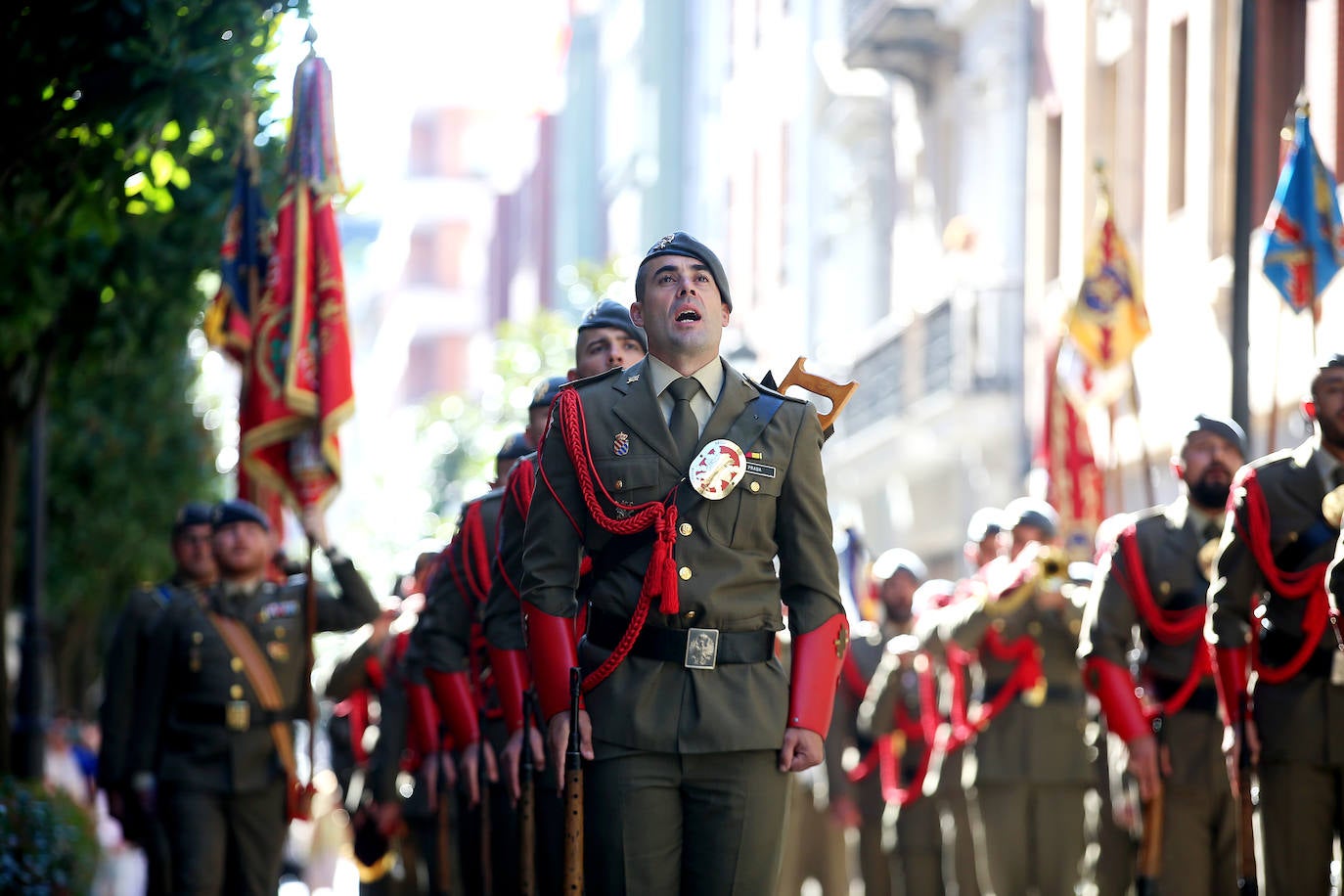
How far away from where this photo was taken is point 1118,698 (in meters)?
10.5

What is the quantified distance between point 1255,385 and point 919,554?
1224 cm

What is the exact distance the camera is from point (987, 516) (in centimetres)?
1559

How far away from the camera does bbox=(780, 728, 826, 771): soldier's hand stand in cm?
690

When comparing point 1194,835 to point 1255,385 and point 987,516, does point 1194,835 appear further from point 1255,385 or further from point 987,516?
point 1255,385

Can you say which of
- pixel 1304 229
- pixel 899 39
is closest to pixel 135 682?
pixel 1304 229

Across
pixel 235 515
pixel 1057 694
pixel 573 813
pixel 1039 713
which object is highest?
pixel 235 515

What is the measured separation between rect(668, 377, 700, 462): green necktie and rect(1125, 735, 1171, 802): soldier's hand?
3.90 m

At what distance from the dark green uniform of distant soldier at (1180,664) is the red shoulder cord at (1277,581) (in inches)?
47.6

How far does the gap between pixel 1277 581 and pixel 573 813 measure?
341 cm

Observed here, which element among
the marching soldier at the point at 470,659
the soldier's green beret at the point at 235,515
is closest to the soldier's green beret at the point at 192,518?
the soldier's green beret at the point at 235,515

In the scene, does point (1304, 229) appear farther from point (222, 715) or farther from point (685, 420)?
point (685, 420)

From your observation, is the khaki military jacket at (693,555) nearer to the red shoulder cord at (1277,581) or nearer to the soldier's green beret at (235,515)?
the red shoulder cord at (1277,581)

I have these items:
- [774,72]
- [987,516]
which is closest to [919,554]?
[774,72]

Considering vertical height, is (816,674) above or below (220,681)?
below
